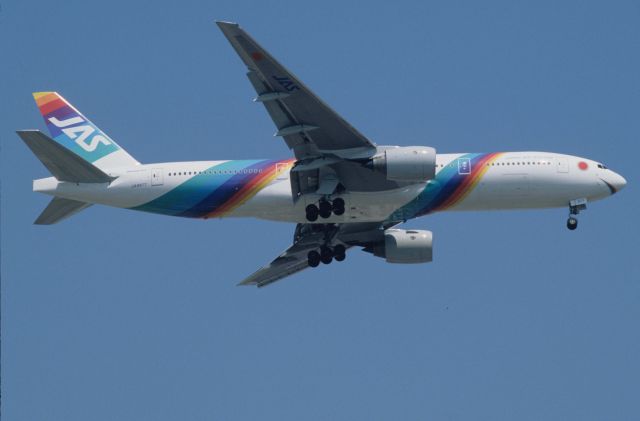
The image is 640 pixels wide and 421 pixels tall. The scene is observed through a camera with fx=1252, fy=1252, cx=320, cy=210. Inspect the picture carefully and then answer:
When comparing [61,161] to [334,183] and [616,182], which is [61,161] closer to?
[334,183]

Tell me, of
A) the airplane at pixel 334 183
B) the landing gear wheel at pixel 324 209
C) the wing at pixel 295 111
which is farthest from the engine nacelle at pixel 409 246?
the wing at pixel 295 111

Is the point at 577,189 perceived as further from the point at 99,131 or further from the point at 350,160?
the point at 99,131

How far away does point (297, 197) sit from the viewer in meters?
56.7

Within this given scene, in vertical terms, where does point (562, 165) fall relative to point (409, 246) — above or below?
above

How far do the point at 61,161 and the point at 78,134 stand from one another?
21.5 ft

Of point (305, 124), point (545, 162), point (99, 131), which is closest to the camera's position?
point (305, 124)

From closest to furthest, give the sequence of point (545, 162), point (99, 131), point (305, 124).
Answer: point (305, 124) → point (545, 162) → point (99, 131)

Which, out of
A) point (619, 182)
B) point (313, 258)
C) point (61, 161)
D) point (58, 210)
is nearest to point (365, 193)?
point (313, 258)

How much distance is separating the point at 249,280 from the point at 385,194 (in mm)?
11073

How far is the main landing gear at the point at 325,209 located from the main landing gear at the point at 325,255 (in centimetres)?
472

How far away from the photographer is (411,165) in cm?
5450

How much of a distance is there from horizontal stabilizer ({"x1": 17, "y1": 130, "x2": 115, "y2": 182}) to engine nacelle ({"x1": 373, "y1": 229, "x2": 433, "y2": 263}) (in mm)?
14181

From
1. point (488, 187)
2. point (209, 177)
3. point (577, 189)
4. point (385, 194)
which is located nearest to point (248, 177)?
point (209, 177)

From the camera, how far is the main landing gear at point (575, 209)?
5775 cm
